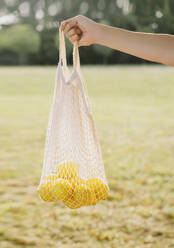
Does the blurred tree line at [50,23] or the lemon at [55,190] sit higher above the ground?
the blurred tree line at [50,23]

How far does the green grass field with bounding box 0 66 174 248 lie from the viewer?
8.13 ft

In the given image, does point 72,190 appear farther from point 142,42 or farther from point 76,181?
point 142,42

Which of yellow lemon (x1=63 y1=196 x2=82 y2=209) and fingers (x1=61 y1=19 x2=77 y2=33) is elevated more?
A: fingers (x1=61 y1=19 x2=77 y2=33)

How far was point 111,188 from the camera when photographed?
11.1ft

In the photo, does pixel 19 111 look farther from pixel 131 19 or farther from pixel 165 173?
pixel 131 19

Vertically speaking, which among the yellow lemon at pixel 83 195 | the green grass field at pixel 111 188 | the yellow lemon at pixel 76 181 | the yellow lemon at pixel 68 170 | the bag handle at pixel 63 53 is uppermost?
the bag handle at pixel 63 53

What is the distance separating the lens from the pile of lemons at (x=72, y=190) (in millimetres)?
1760

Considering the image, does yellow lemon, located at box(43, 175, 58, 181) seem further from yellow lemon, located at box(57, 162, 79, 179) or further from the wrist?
the wrist

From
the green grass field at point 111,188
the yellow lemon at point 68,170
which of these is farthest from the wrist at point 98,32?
the green grass field at point 111,188

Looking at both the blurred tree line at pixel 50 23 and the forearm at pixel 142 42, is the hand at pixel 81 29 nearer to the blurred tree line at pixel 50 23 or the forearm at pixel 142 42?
A: the forearm at pixel 142 42

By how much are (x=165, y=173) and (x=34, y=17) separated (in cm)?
2712

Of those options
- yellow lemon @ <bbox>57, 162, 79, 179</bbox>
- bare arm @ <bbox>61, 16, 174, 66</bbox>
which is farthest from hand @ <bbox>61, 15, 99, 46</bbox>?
yellow lemon @ <bbox>57, 162, 79, 179</bbox>

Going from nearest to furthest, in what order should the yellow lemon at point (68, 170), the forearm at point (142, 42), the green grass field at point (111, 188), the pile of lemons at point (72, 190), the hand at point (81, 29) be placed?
the forearm at point (142, 42) → the hand at point (81, 29) → the pile of lemons at point (72, 190) → the yellow lemon at point (68, 170) → the green grass field at point (111, 188)

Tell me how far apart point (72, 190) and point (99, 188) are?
0.49 ft
